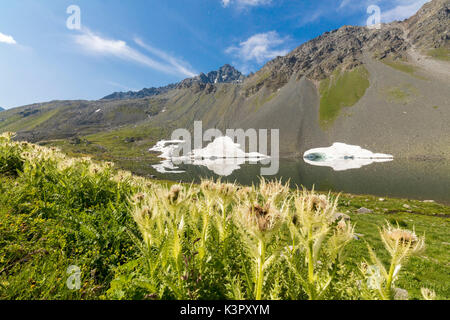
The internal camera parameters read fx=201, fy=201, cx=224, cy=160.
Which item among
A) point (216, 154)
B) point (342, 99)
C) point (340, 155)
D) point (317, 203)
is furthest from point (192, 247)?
point (342, 99)

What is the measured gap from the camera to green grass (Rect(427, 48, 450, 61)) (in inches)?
6870

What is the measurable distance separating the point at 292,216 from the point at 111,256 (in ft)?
11.6

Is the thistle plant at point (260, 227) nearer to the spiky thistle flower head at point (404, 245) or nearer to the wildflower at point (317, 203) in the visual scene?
the wildflower at point (317, 203)

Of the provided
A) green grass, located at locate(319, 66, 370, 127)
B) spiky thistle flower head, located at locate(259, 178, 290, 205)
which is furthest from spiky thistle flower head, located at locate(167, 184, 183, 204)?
green grass, located at locate(319, 66, 370, 127)

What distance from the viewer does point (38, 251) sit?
3730mm

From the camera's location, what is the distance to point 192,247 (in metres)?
3.18

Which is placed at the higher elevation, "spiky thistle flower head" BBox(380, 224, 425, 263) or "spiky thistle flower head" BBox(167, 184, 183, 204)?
"spiky thistle flower head" BBox(167, 184, 183, 204)

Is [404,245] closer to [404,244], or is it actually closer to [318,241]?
[404,244]

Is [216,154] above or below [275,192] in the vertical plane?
below

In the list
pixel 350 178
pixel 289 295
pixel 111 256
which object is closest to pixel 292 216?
pixel 289 295

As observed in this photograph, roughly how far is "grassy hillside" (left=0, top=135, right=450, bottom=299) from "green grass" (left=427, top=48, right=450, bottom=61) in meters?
267

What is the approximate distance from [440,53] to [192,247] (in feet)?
921

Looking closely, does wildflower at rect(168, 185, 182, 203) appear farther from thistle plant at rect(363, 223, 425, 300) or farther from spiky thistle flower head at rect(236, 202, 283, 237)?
thistle plant at rect(363, 223, 425, 300)

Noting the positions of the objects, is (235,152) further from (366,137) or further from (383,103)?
(383,103)
